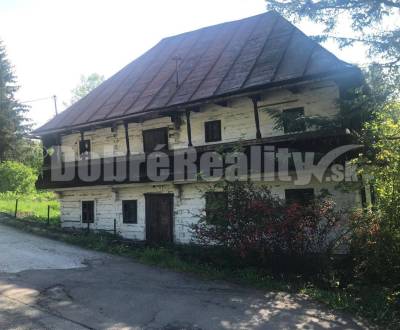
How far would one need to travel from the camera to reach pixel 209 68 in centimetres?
1650

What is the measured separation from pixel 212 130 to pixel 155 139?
2.68m

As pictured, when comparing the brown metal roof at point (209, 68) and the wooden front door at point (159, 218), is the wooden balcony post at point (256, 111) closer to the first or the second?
the brown metal roof at point (209, 68)

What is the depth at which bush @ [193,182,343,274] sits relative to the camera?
32.6 feet

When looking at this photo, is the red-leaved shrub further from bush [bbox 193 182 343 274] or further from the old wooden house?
the old wooden house

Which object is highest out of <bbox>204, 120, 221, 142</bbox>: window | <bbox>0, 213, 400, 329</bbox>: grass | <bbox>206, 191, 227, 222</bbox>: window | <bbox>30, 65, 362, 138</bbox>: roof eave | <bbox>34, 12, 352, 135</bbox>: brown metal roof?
<bbox>34, 12, 352, 135</bbox>: brown metal roof

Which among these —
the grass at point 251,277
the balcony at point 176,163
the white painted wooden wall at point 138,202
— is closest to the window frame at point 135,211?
the white painted wooden wall at point 138,202

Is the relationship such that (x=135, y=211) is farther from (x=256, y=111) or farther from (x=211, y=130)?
(x=256, y=111)

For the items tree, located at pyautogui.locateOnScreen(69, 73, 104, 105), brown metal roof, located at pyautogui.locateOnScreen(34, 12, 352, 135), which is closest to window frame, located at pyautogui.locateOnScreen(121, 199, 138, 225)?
brown metal roof, located at pyautogui.locateOnScreen(34, 12, 352, 135)

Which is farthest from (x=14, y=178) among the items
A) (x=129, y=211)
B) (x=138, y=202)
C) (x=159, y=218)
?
(x=159, y=218)

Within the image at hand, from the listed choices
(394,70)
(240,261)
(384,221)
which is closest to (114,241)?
(240,261)

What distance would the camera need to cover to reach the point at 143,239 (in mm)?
16250

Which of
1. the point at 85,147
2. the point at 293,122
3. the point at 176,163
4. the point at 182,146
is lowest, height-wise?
the point at 176,163

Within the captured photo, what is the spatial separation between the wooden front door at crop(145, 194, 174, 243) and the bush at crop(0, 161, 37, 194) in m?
19.6

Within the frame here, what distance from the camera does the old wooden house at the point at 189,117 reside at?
41.9ft
